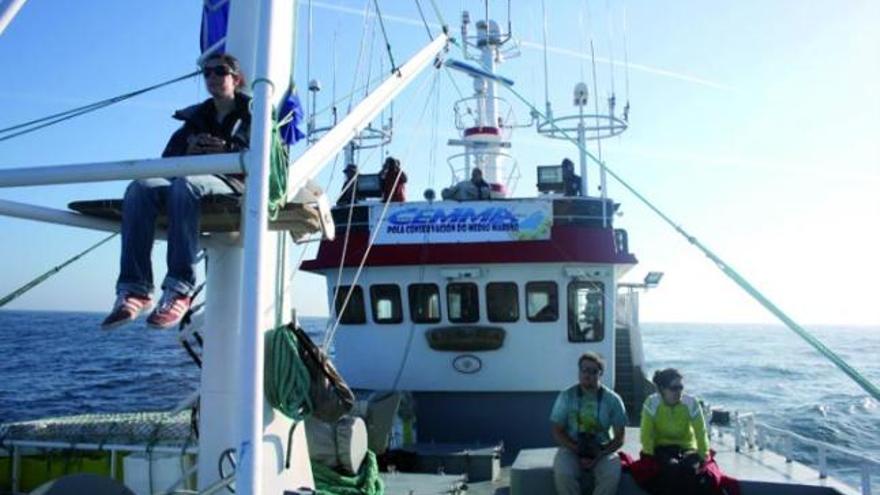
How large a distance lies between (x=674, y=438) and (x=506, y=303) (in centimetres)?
607

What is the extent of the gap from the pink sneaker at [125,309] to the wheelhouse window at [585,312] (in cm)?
970

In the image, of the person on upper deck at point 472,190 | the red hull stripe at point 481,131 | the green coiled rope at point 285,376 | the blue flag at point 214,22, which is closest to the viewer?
the green coiled rope at point 285,376

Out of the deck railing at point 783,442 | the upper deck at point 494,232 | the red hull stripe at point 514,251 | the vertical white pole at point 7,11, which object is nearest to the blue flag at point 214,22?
the vertical white pole at point 7,11

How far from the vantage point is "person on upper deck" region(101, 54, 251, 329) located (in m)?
3.37

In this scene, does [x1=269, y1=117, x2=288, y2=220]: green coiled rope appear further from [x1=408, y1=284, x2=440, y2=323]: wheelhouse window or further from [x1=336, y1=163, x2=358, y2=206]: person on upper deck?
[x1=408, y1=284, x2=440, y2=323]: wheelhouse window

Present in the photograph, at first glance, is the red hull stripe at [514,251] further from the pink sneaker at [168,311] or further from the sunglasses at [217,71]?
the pink sneaker at [168,311]

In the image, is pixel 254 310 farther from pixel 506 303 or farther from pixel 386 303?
pixel 386 303

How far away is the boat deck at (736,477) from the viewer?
22.5 ft

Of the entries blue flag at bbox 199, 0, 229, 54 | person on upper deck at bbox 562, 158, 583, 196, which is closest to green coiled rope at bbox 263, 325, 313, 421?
blue flag at bbox 199, 0, 229, 54

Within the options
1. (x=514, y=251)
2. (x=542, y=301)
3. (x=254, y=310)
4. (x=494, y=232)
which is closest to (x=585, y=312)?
(x=542, y=301)

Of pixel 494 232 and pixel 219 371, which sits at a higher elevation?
pixel 494 232

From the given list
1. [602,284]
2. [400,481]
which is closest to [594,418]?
[400,481]

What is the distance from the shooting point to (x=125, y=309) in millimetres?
3305

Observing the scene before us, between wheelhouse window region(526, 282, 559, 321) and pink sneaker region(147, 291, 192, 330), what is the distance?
31.1 feet
